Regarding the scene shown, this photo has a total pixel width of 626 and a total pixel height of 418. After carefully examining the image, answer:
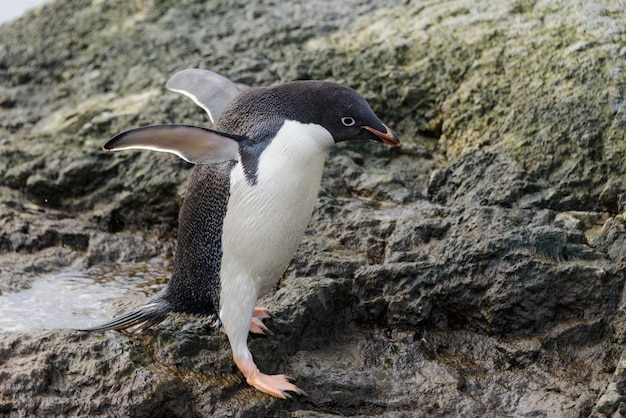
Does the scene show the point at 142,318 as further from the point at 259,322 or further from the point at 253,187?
the point at 253,187

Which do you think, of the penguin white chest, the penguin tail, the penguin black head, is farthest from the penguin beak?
the penguin tail

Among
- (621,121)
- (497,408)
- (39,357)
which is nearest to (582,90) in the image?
A: (621,121)

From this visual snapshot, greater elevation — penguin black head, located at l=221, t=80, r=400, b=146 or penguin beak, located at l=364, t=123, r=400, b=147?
penguin black head, located at l=221, t=80, r=400, b=146

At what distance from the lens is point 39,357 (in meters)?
3.33

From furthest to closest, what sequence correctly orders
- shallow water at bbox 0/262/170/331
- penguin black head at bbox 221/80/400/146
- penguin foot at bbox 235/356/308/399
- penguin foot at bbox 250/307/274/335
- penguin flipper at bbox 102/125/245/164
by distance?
shallow water at bbox 0/262/170/331
penguin foot at bbox 250/307/274/335
penguin black head at bbox 221/80/400/146
penguin foot at bbox 235/356/308/399
penguin flipper at bbox 102/125/245/164

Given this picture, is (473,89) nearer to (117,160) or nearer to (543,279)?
(543,279)

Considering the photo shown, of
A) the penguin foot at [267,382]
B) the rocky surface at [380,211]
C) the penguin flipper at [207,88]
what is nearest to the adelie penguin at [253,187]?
the penguin foot at [267,382]

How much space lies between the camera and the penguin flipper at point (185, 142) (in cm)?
324

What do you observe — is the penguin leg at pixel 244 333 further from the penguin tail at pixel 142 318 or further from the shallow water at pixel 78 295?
the shallow water at pixel 78 295

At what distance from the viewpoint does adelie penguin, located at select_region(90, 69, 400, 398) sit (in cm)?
341

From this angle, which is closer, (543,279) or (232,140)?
(232,140)

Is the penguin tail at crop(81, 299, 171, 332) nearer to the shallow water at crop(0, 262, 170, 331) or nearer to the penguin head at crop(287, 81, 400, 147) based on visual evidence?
the shallow water at crop(0, 262, 170, 331)

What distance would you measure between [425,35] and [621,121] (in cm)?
133

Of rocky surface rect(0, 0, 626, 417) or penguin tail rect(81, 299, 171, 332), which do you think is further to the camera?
penguin tail rect(81, 299, 171, 332)
